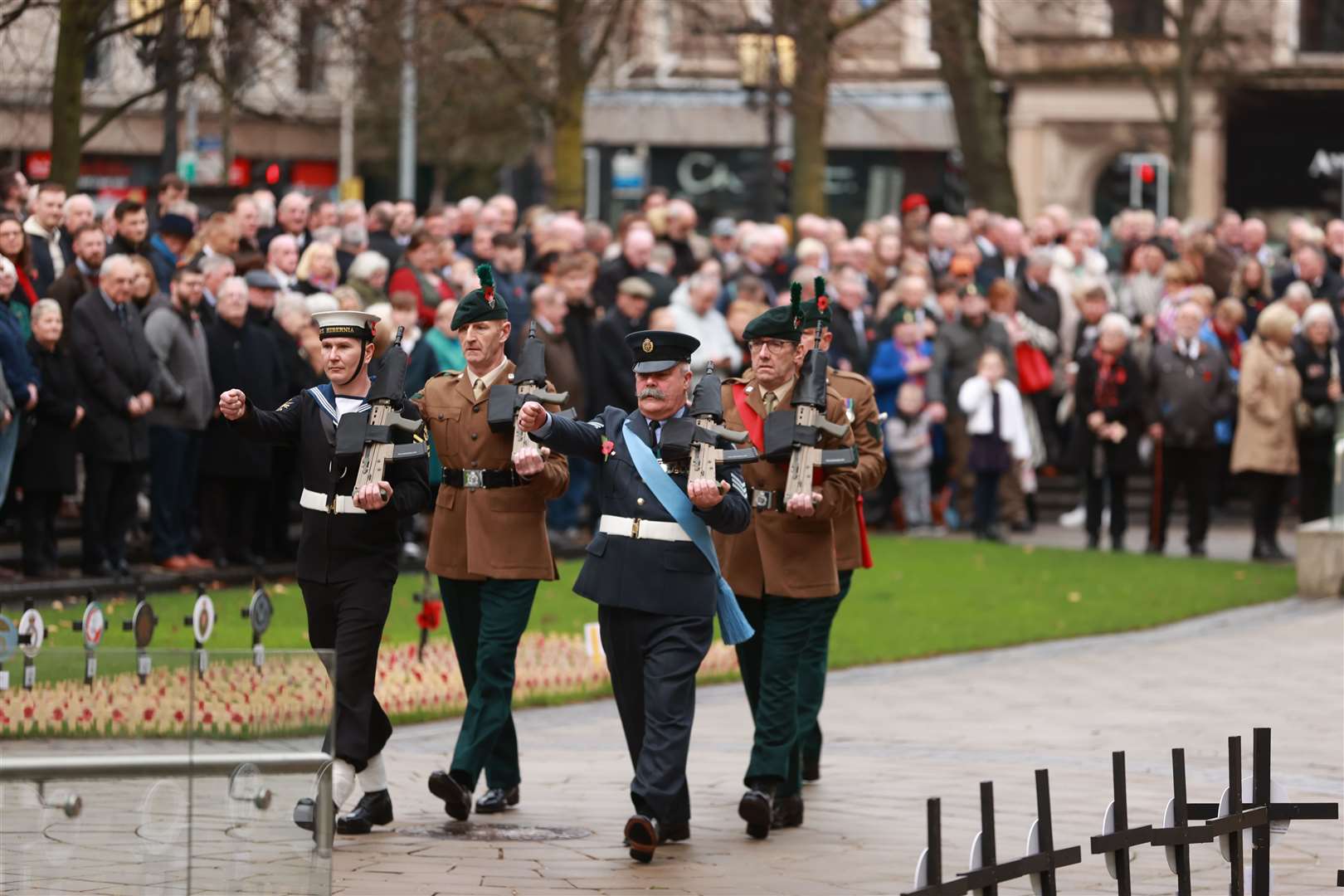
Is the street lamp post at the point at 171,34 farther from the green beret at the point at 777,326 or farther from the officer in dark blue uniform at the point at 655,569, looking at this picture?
the officer in dark blue uniform at the point at 655,569

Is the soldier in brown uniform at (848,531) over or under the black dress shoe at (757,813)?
over

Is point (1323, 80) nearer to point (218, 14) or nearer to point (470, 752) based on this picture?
point (218, 14)

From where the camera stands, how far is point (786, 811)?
10594 millimetres

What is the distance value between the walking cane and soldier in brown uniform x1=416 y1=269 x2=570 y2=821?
12.0 meters

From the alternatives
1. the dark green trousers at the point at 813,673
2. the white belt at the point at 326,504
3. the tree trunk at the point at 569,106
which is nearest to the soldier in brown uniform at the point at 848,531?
the dark green trousers at the point at 813,673

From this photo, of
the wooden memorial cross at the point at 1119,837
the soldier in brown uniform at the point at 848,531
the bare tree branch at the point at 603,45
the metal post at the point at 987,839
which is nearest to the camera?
the metal post at the point at 987,839

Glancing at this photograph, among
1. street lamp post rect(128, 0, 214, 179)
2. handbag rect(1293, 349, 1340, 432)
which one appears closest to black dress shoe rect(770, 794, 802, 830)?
street lamp post rect(128, 0, 214, 179)

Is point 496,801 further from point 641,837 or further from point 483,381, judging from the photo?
point 483,381

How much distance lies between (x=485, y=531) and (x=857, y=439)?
1.60 m

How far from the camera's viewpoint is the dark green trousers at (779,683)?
1048cm

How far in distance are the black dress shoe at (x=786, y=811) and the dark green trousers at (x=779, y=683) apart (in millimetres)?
38

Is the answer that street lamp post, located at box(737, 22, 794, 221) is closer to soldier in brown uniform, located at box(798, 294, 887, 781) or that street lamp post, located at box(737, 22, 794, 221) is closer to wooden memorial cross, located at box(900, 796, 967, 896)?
soldier in brown uniform, located at box(798, 294, 887, 781)

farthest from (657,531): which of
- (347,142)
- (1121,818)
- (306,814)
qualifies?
(347,142)

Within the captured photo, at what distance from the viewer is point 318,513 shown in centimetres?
1002
